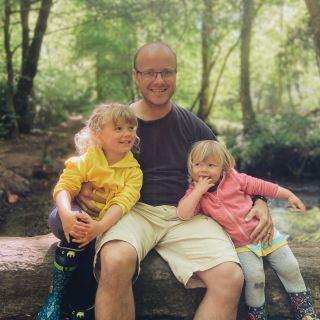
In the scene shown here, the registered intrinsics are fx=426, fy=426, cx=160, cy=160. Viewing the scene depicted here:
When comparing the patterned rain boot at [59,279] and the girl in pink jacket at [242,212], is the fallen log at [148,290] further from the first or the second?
the patterned rain boot at [59,279]

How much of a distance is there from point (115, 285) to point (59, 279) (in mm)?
447

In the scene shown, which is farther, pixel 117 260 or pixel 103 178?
pixel 103 178

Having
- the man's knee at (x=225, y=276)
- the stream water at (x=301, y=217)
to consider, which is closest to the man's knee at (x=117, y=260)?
the man's knee at (x=225, y=276)

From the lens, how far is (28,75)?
406 inches

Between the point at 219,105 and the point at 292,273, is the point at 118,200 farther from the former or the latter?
the point at 219,105

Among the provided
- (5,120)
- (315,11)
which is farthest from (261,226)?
(5,120)

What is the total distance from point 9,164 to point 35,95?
16.5 feet

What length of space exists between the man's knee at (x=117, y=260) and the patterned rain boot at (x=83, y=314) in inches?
16.3

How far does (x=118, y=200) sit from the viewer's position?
8.93 ft

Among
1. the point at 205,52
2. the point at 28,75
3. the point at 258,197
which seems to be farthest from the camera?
the point at 205,52

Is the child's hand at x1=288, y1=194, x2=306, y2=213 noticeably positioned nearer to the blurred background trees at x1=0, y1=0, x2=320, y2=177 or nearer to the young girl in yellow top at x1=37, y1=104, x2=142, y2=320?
the young girl in yellow top at x1=37, y1=104, x2=142, y2=320

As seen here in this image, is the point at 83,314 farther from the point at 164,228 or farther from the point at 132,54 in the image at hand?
the point at 132,54

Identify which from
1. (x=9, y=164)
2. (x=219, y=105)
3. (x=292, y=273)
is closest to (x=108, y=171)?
(x=292, y=273)

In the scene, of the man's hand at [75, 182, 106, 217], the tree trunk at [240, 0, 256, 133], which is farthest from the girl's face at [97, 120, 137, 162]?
the tree trunk at [240, 0, 256, 133]
